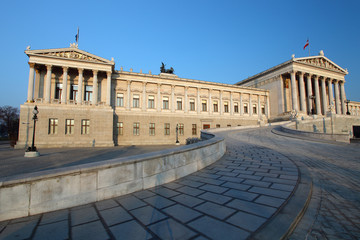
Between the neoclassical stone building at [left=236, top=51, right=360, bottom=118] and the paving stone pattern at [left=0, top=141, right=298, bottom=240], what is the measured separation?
38873mm

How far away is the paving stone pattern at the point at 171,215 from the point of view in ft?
6.97

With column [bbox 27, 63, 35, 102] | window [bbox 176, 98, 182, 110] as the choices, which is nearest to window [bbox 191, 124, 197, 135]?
window [bbox 176, 98, 182, 110]

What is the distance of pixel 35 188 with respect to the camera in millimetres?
2803

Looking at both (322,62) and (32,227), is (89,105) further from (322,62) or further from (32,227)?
(322,62)

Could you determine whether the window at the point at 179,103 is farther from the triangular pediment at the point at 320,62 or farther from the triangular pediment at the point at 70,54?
the triangular pediment at the point at 320,62

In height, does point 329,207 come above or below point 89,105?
below

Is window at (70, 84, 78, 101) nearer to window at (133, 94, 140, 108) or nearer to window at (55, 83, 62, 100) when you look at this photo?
window at (55, 83, 62, 100)

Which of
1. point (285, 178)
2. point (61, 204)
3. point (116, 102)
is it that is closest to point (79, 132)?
point (116, 102)

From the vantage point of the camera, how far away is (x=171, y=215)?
2600 millimetres

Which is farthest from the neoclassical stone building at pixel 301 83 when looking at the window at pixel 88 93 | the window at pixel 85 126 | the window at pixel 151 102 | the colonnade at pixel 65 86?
the window at pixel 88 93

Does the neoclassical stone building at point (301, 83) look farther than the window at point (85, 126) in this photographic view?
Result: Yes

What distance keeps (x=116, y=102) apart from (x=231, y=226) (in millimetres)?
29092

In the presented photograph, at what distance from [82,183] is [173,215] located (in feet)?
6.26

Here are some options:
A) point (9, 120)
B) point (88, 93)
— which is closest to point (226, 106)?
point (88, 93)
